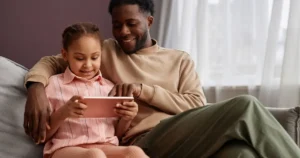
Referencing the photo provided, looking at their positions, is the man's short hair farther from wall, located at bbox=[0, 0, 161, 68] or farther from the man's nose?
wall, located at bbox=[0, 0, 161, 68]

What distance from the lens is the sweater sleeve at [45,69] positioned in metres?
1.50

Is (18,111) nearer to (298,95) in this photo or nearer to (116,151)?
(116,151)

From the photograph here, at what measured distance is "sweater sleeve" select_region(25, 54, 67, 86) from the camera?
1499mm

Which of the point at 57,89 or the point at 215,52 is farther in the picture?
the point at 215,52

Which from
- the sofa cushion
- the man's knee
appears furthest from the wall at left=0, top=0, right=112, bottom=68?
the man's knee

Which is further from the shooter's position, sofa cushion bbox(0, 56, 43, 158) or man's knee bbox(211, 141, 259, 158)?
sofa cushion bbox(0, 56, 43, 158)

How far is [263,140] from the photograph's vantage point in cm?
119

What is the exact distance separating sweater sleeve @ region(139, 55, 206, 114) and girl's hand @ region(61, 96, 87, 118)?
13.9 inches

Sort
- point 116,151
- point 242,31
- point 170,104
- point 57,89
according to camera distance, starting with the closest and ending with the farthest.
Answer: point 116,151 → point 57,89 → point 170,104 → point 242,31

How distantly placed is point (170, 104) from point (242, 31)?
2.69 feet

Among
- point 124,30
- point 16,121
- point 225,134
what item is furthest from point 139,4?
point 225,134

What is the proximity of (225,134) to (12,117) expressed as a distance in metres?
0.72

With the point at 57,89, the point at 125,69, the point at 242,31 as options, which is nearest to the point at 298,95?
the point at 242,31

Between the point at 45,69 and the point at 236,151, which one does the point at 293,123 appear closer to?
the point at 236,151
